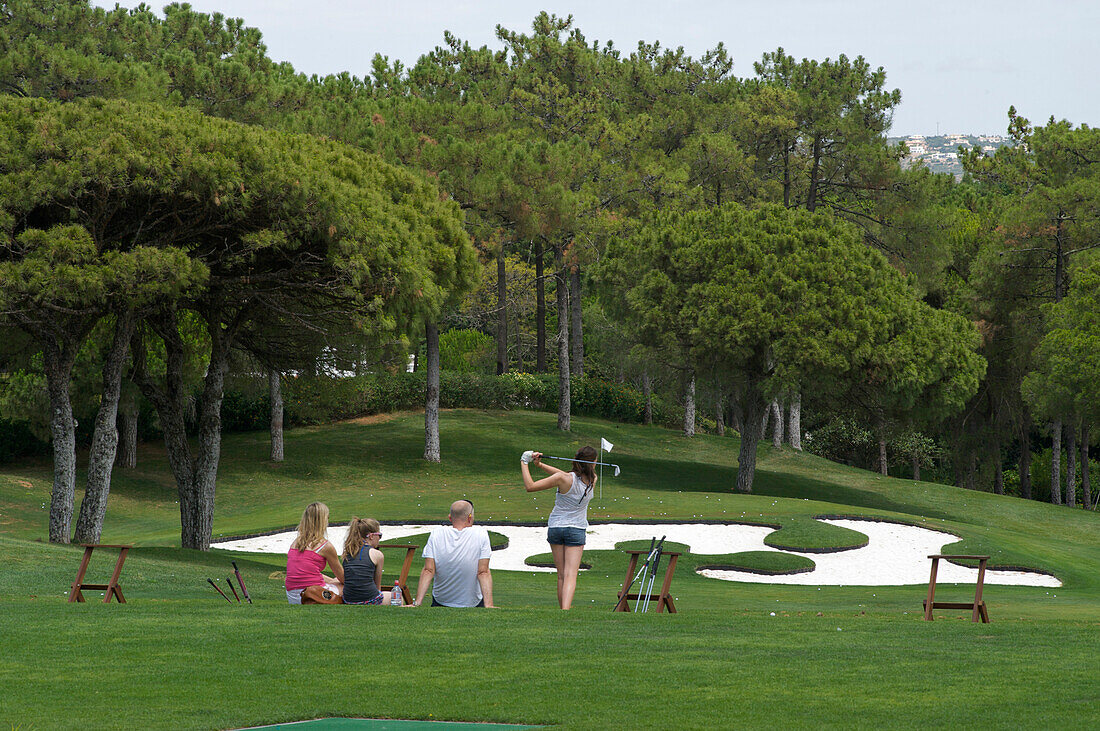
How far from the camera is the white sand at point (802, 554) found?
20484 millimetres

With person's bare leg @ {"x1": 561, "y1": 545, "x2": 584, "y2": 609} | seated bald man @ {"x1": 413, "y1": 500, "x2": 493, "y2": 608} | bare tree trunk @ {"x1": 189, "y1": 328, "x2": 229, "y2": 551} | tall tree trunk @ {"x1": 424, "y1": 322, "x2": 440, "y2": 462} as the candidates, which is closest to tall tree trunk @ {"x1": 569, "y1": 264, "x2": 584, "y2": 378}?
tall tree trunk @ {"x1": 424, "y1": 322, "x2": 440, "y2": 462}

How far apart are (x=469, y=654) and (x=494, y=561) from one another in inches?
521

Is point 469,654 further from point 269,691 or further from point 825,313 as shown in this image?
point 825,313

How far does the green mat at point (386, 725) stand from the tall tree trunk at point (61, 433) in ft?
43.3

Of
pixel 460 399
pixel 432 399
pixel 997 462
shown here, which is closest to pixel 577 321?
pixel 460 399

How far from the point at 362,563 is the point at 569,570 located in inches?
80.8

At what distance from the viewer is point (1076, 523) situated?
3312 centimetres

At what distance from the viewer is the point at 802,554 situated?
22234 mm

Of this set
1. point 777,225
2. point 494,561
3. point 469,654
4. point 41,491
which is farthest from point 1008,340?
point 469,654

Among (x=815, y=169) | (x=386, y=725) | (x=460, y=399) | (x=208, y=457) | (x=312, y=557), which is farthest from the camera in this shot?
(x=460, y=399)

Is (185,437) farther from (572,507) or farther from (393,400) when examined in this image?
(393,400)

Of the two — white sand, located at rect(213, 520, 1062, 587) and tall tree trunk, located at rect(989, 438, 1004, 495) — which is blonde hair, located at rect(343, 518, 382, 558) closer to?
white sand, located at rect(213, 520, 1062, 587)

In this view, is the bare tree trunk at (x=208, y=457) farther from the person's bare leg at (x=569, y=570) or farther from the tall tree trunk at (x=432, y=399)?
the tall tree trunk at (x=432, y=399)

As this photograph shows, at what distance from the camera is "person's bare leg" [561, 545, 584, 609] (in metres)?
10.7
